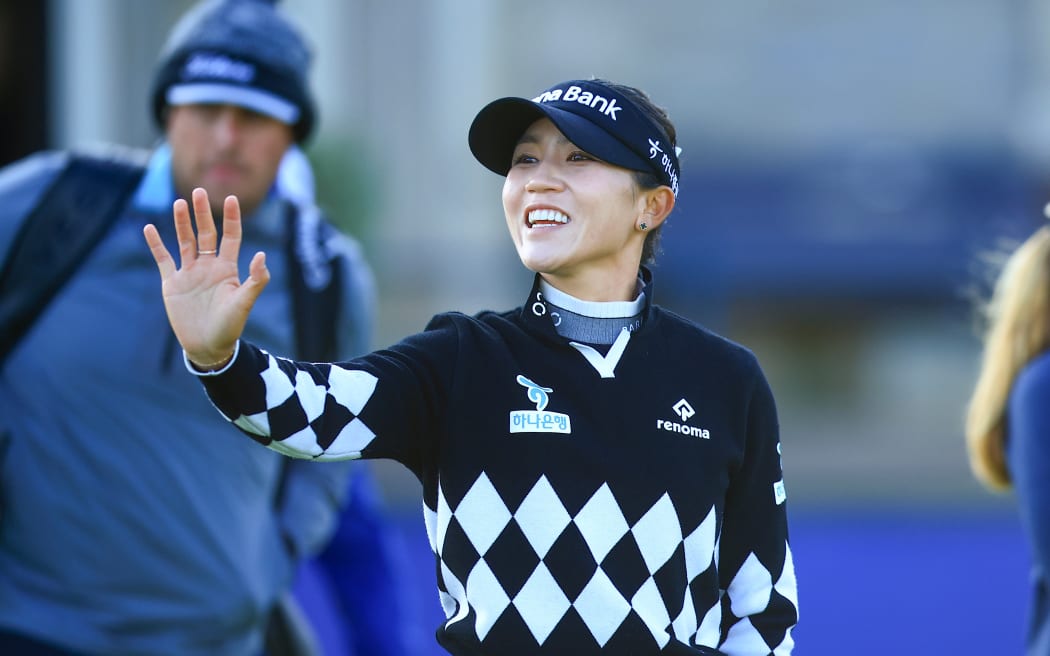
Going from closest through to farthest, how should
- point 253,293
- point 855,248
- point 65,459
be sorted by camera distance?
point 253,293 < point 65,459 < point 855,248

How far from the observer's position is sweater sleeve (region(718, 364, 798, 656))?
2.22 m

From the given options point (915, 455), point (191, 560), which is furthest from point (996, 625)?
point (915, 455)

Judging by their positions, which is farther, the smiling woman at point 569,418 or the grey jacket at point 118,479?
the grey jacket at point 118,479

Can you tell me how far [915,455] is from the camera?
1227 cm

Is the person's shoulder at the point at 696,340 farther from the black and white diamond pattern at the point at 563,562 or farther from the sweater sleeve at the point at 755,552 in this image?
the black and white diamond pattern at the point at 563,562

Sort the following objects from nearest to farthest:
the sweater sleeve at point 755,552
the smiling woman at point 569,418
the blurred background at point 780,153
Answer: the smiling woman at point 569,418
the sweater sleeve at point 755,552
the blurred background at point 780,153

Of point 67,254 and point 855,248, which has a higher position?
point 67,254

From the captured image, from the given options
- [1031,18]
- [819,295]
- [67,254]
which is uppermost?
[1031,18]

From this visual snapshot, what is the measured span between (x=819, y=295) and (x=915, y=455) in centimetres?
1111

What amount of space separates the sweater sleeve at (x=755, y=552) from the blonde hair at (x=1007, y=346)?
123cm

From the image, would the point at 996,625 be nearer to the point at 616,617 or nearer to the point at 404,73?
the point at 616,617

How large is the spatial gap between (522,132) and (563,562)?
2.12ft

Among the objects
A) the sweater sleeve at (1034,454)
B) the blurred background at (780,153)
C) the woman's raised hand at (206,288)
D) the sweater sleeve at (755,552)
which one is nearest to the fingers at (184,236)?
the woman's raised hand at (206,288)

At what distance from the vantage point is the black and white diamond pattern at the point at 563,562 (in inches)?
79.8
